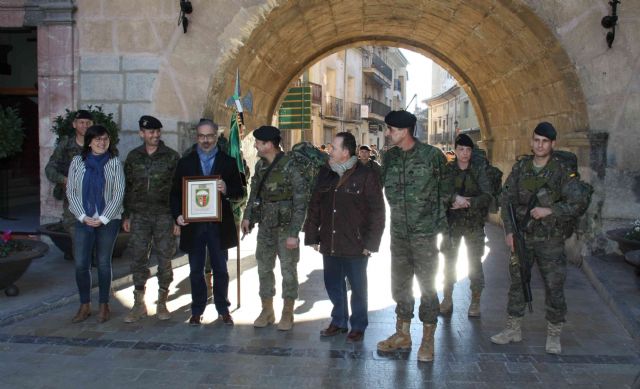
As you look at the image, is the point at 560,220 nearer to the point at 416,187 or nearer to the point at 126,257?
the point at 416,187

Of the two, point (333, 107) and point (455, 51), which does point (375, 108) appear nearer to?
point (333, 107)

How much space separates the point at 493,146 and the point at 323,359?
30.4ft

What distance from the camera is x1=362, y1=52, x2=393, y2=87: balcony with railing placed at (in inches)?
1671

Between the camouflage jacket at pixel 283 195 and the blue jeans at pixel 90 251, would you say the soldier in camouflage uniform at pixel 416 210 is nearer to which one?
the camouflage jacket at pixel 283 195

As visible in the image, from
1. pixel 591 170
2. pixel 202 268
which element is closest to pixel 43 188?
pixel 202 268

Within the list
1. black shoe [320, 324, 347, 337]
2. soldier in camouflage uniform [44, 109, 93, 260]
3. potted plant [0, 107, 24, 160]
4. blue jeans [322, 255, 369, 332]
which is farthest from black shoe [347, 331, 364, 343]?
potted plant [0, 107, 24, 160]

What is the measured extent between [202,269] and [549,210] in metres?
3.02

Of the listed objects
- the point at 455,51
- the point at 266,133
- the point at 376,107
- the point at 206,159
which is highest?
the point at 376,107

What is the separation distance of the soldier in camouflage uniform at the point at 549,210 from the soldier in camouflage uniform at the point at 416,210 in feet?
2.23

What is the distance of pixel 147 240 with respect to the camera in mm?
5598

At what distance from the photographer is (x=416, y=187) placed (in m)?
4.62

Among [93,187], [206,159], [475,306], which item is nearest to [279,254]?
[206,159]

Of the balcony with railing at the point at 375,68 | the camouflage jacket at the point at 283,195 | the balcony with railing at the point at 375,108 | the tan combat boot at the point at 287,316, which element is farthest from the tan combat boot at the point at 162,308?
the balcony with railing at the point at 375,68

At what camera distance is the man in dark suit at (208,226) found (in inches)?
212
